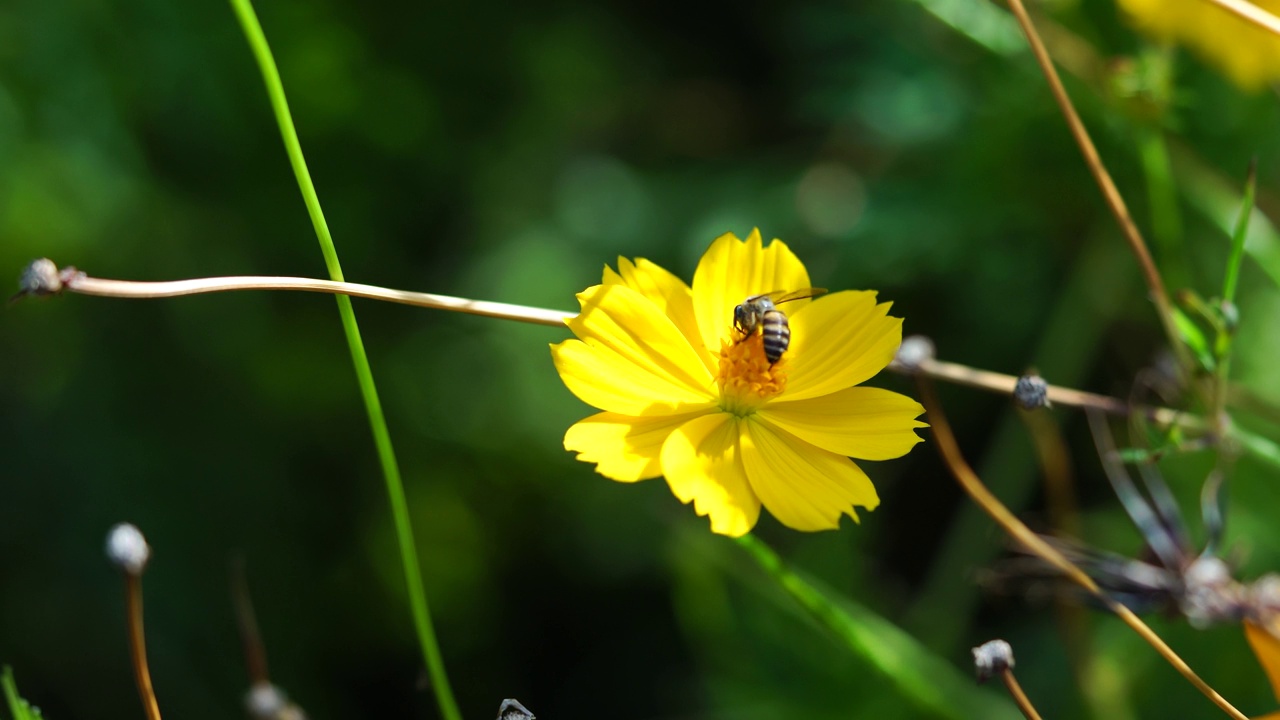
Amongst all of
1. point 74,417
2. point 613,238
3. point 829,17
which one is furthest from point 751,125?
point 74,417

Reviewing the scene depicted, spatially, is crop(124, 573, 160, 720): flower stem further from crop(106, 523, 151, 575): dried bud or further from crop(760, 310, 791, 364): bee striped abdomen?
crop(760, 310, 791, 364): bee striped abdomen

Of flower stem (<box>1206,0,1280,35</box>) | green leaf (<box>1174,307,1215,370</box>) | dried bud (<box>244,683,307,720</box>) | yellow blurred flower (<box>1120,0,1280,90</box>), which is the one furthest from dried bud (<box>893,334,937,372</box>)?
yellow blurred flower (<box>1120,0,1280,90</box>)

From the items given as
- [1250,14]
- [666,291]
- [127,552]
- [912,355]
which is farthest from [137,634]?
[1250,14]

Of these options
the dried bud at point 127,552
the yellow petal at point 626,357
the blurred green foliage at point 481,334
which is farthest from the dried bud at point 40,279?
the blurred green foliage at point 481,334

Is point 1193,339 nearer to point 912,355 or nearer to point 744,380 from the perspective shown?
point 912,355

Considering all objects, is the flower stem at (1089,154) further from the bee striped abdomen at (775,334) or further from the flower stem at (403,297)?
the bee striped abdomen at (775,334)

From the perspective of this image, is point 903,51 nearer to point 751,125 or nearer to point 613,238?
point 751,125
